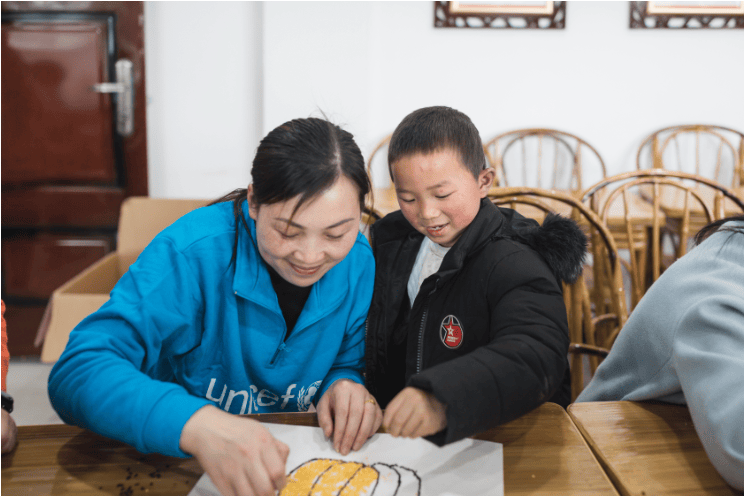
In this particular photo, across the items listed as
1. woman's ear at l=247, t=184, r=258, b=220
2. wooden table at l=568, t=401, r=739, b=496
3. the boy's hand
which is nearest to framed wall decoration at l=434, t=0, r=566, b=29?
woman's ear at l=247, t=184, r=258, b=220

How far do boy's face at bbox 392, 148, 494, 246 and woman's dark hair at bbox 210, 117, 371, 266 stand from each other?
0.11 metres

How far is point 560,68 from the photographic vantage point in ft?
8.82

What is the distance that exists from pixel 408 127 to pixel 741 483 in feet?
2.12

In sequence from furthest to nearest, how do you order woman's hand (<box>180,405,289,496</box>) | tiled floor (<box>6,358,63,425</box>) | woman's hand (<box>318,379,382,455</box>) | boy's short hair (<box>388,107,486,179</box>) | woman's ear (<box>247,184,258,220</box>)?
tiled floor (<box>6,358,63,425</box>) → boy's short hair (<box>388,107,486,179</box>) → woman's ear (<box>247,184,258,220</box>) → woman's hand (<box>318,379,382,455</box>) → woman's hand (<box>180,405,289,496</box>)

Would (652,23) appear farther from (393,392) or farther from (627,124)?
(393,392)

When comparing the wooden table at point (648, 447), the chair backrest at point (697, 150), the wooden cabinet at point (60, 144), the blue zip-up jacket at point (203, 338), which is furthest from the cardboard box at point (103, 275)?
the chair backrest at point (697, 150)

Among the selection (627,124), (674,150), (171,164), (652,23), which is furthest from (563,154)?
(171,164)

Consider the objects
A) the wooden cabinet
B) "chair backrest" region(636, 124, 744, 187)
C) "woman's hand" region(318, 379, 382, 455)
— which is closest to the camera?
"woman's hand" region(318, 379, 382, 455)

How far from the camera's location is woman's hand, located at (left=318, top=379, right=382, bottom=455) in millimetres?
630

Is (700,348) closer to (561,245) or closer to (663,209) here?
(561,245)

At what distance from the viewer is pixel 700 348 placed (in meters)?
0.62

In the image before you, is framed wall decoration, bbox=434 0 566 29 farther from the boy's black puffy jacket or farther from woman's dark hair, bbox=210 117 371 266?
woman's dark hair, bbox=210 117 371 266

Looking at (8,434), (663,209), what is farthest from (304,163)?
(663,209)

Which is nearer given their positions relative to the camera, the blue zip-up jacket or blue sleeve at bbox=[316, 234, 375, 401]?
the blue zip-up jacket
